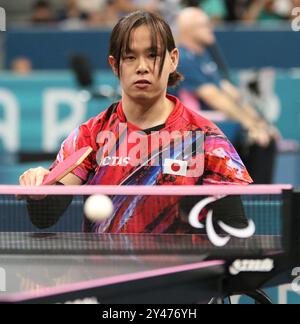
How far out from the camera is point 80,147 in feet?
10.0

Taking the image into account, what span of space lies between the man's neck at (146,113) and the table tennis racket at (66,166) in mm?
199

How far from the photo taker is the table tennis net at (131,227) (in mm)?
2738

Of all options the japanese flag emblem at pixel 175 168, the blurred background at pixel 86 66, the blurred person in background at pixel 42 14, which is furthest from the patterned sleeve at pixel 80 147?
the blurred person in background at pixel 42 14

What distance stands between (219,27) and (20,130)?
3.03 m

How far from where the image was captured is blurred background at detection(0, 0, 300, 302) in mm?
9750

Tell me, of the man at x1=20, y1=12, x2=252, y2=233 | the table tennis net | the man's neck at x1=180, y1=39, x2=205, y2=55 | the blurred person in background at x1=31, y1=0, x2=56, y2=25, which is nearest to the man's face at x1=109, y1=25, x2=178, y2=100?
the man at x1=20, y1=12, x2=252, y2=233

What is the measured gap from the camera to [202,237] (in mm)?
2770

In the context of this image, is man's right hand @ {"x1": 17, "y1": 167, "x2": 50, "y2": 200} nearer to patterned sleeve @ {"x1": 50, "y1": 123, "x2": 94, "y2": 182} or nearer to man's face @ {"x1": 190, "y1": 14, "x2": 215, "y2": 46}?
patterned sleeve @ {"x1": 50, "y1": 123, "x2": 94, "y2": 182}

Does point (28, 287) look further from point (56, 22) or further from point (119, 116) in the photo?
point (56, 22)

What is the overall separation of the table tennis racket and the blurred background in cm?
475
